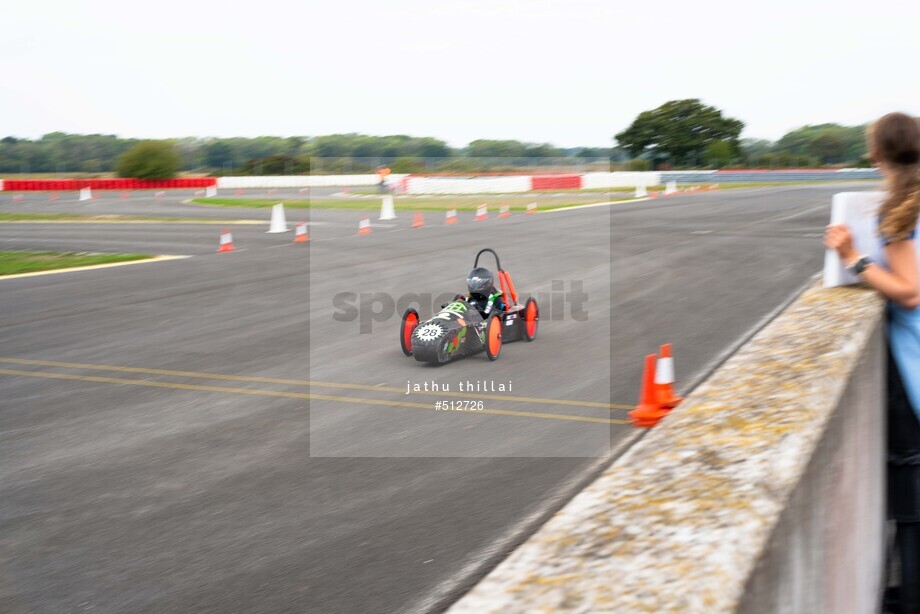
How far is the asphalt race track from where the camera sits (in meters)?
5.20

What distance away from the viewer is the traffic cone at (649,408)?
812 cm

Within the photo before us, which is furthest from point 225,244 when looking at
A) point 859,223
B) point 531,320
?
point 859,223

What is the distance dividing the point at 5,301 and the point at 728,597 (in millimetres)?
16285

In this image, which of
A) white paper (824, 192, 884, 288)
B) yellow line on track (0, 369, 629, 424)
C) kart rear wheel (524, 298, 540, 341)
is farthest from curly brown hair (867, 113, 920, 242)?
kart rear wheel (524, 298, 540, 341)

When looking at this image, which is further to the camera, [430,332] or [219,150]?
[219,150]

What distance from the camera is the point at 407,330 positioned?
34.7ft

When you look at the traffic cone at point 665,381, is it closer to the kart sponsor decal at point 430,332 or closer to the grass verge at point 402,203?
the kart sponsor decal at point 430,332

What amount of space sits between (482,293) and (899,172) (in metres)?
6.74

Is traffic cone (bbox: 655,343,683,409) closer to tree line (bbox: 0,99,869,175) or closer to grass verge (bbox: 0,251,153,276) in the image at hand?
grass verge (bbox: 0,251,153,276)

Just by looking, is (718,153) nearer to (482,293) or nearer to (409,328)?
(482,293)

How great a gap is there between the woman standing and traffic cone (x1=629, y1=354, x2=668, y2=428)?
12.2 ft

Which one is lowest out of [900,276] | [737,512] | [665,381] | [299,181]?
[665,381]

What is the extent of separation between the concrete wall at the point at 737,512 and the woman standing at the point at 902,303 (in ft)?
1.65

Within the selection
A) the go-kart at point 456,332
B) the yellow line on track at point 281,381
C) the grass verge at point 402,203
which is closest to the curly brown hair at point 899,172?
the yellow line on track at point 281,381
